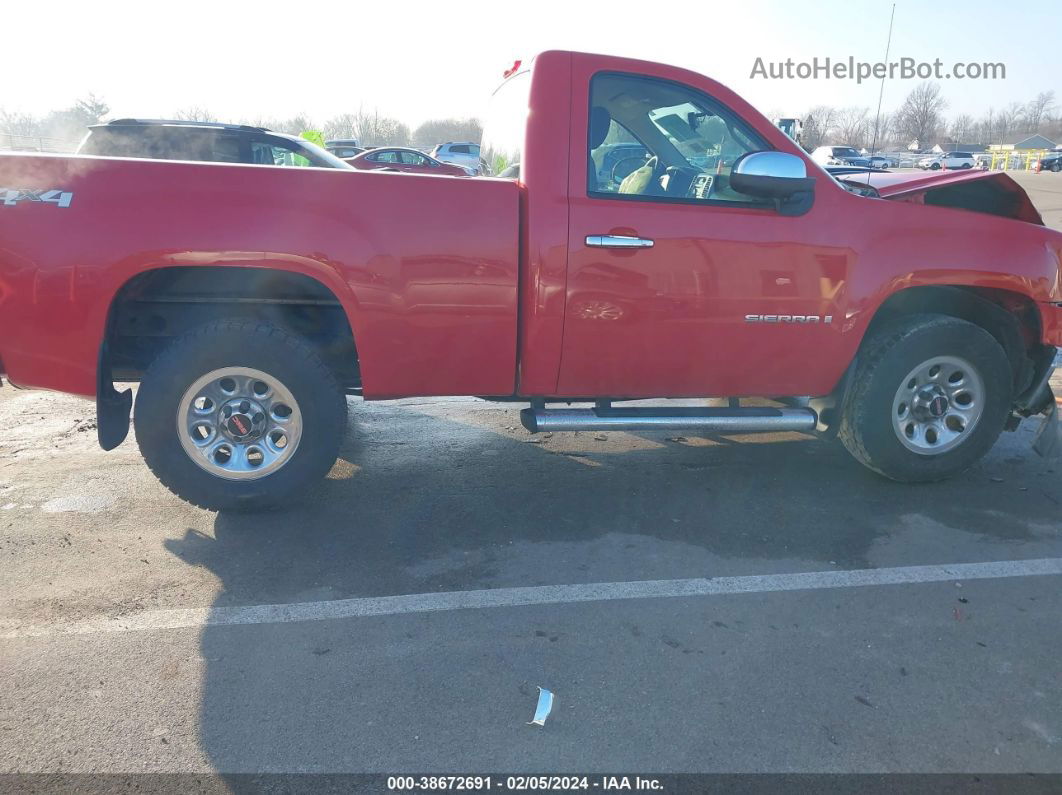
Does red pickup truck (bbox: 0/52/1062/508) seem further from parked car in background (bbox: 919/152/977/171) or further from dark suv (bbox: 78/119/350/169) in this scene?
parked car in background (bbox: 919/152/977/171)

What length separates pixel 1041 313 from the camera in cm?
445

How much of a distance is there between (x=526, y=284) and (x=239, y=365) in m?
1.41

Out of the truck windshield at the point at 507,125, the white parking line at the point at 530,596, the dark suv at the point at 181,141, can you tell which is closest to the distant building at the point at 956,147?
the dark suv at the point at 181,141

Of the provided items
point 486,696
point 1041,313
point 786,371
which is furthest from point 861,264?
point 486,696

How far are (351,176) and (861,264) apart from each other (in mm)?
2545

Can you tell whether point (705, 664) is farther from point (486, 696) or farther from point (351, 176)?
point (351, 176)

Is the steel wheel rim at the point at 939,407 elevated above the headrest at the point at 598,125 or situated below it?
below

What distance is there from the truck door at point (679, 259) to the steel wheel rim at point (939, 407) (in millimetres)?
644

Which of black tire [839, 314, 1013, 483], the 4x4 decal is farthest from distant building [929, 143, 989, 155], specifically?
the 4x4 decal

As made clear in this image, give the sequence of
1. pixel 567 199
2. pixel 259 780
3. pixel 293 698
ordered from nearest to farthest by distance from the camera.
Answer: pixel 259 780, pixel 293 698, pixel 567 199

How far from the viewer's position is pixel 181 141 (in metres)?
8.31

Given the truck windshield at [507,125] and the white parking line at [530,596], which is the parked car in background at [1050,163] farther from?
the white parking line at [530,596]

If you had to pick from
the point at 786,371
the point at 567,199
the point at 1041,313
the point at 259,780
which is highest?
the point at 567,199

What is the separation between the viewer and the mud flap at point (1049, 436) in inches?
188
